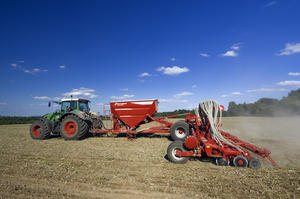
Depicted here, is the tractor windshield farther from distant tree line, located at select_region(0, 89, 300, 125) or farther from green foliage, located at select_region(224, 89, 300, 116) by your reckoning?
green foliage, located at select_region(224, 89, 300, 116)

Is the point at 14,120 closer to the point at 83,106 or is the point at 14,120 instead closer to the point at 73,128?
the point at 83,106

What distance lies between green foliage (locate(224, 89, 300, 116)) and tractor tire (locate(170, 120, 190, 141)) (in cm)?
1794

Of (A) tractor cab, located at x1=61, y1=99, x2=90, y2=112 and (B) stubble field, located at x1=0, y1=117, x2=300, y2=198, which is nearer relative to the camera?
(B) stubble field, located at x1=0, y1=117, x2=300, y2=198

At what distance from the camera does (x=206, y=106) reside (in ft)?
17.2

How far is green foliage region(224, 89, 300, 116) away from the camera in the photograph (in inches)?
752

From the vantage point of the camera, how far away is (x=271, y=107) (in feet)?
74.7

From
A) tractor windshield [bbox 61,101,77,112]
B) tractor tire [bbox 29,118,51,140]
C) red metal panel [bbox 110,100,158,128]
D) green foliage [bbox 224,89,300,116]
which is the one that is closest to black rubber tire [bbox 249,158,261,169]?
red metal panel [bbox 110,100,158,128]

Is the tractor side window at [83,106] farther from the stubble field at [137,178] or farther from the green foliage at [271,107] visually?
the green foliage at [271,107]

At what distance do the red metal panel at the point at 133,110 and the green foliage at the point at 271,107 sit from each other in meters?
19.2

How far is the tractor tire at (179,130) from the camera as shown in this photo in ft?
26.0

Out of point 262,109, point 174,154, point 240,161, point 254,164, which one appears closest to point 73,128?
point 174,154

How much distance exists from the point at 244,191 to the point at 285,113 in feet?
73.6

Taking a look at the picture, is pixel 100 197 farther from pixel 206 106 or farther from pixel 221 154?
pixel 206 106

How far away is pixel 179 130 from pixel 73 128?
5.64 metres
